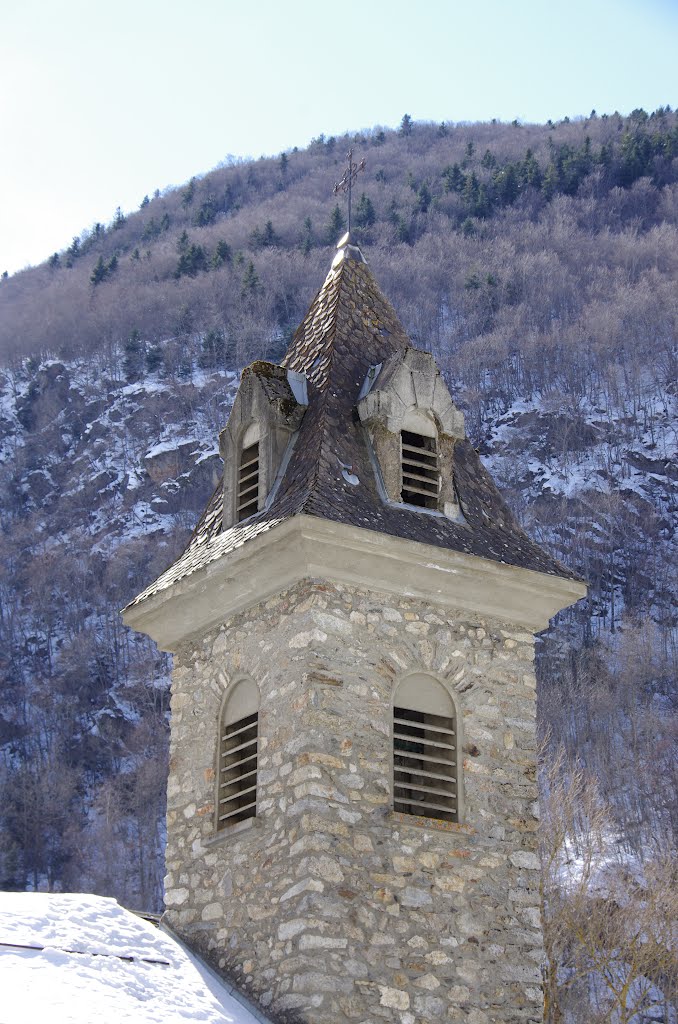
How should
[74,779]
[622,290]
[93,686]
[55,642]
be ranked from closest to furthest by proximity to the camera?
[74,779] → [93,686] → [55,642] → [622,290]

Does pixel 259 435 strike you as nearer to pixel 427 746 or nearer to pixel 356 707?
pixel 356 707

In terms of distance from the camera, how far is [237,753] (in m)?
13.9

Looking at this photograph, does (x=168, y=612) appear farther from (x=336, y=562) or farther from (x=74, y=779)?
(x=74, y=779)

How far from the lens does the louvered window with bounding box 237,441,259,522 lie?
1478 cm

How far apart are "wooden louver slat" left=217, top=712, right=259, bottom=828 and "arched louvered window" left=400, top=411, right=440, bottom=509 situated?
7.96 ft

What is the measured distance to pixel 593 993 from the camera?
41.7 m

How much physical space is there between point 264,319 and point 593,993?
3542 inches

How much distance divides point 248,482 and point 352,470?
1171mm

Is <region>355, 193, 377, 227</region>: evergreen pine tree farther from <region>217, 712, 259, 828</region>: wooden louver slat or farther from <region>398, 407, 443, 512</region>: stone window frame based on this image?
<region>217, 712, 259, 828</region>: wooden louver slat

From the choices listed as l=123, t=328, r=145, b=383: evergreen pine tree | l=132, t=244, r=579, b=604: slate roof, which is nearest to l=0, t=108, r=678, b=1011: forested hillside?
l=123, t=328, r=145, b=383: evergreen pine tree

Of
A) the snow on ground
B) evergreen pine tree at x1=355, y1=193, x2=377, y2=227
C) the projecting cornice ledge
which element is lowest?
the snow on ground

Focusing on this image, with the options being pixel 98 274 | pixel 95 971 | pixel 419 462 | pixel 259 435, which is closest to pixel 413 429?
pixel 419 462

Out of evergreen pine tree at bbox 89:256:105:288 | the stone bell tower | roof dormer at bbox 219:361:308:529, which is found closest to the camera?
the stone bell tower

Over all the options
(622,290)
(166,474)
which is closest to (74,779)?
(166,474)
